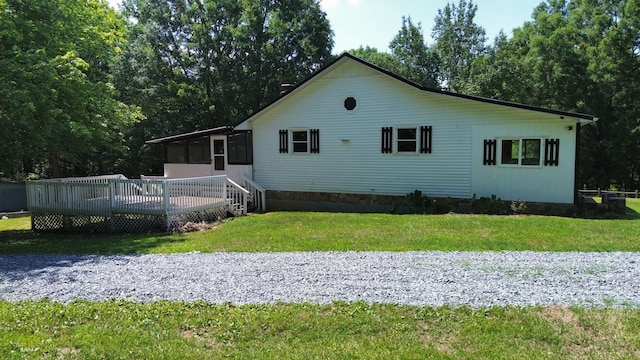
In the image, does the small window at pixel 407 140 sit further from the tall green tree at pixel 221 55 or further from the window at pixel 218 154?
the tall green tree at pixel 221 55

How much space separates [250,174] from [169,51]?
17816 millimetres

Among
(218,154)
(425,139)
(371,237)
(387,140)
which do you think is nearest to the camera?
(371,237)

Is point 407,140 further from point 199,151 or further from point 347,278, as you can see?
point 347,278

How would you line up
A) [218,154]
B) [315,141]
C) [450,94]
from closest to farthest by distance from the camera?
[450,94], [315,141], [218,154]

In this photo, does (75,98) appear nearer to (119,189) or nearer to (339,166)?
(119,189)

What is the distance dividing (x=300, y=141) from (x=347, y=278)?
10.8 m

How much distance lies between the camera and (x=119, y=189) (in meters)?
11.9

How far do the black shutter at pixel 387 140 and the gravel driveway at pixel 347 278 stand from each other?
25.1ft

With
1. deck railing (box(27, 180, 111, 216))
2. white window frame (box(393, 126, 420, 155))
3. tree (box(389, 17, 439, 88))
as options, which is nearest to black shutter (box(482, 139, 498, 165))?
white window frame (box(393, 126, 420, 155))

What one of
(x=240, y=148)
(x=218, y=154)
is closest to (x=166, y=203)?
(x=240, y=148)

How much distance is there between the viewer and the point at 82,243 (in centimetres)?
984

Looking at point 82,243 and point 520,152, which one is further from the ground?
point 520,152

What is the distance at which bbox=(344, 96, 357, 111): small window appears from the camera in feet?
Answer: 49.4

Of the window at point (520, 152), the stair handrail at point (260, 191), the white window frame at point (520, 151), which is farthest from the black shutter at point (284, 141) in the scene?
the window at point (520, 152)
